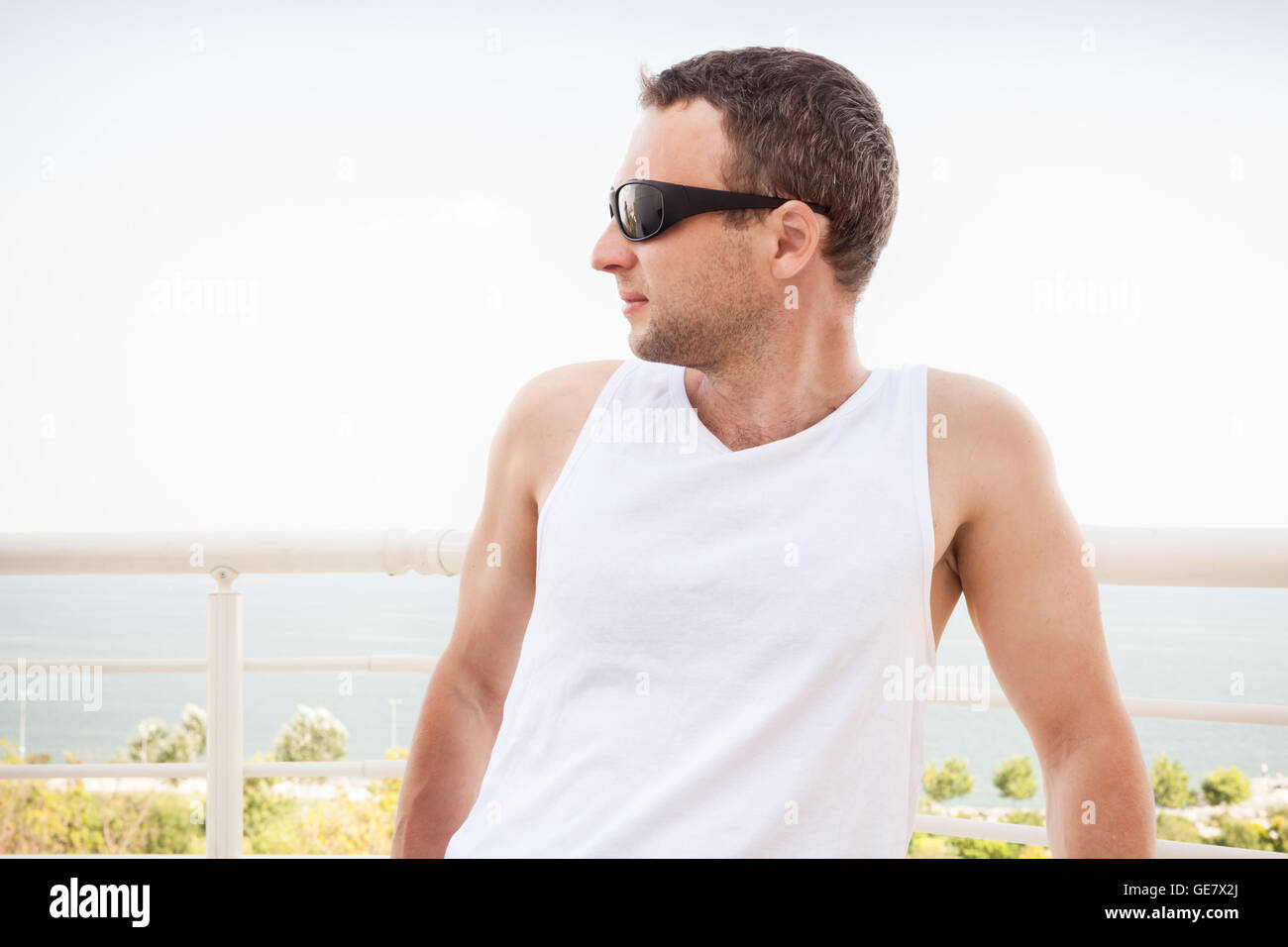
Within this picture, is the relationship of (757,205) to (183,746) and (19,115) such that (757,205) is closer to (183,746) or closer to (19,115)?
(183,746)

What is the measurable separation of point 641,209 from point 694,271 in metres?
0.10

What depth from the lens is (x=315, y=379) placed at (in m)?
49.8

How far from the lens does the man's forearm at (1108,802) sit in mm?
1150

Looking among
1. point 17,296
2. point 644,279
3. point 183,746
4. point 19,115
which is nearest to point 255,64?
point 19,115

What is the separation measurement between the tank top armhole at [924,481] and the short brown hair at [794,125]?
22 cm

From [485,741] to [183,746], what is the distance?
98.9 ft

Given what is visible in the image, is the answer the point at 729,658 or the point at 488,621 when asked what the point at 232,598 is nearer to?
the point at 488,621

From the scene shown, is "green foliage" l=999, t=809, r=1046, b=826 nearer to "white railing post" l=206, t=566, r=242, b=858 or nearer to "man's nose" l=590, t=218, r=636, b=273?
"white railing post" l=206, t=566, r=242, b=858

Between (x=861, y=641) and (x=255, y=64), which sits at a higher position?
(x=255, y=64)

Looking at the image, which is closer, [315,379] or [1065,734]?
[1065,734]

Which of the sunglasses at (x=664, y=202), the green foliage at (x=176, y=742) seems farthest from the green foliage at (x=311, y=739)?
the sunglasses at (x=664, y=202)

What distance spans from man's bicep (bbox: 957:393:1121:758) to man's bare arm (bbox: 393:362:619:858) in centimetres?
52

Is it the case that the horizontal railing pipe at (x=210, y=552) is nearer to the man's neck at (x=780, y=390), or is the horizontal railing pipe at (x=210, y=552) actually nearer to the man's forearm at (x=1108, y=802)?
the man's neck at (x=780, y=390)

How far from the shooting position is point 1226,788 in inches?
1093
